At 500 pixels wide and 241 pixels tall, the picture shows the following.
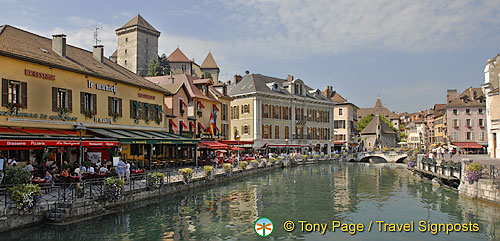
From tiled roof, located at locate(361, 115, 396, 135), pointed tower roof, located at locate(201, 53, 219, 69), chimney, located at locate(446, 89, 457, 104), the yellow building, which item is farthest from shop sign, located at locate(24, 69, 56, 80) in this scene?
pointed tower roof, located at locate(201, 53, 219, 69)

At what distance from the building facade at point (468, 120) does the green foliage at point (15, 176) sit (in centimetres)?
6518

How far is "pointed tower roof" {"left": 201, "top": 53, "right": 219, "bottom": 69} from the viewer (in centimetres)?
11681

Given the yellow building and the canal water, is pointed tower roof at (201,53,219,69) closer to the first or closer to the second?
the yellow building

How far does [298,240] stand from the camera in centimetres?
1459

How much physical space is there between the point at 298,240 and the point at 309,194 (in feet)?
37.9

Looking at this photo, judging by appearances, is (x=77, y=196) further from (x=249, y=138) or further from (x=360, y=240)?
(x=249, y=138)

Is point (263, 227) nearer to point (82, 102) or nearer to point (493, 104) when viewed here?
point (82, 102)

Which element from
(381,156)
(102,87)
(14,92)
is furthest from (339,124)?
(14,92)

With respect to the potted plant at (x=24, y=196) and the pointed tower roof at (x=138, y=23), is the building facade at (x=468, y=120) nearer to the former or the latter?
the potted plant at (x=24, y=196)

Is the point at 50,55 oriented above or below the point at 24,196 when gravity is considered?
above

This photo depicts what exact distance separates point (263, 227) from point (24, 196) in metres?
8.66

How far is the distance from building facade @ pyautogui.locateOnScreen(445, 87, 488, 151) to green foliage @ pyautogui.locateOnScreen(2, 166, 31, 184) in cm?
6518

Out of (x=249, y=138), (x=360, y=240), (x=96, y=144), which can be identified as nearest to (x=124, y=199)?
(x=96, y=144)

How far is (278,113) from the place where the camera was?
59438 mm
